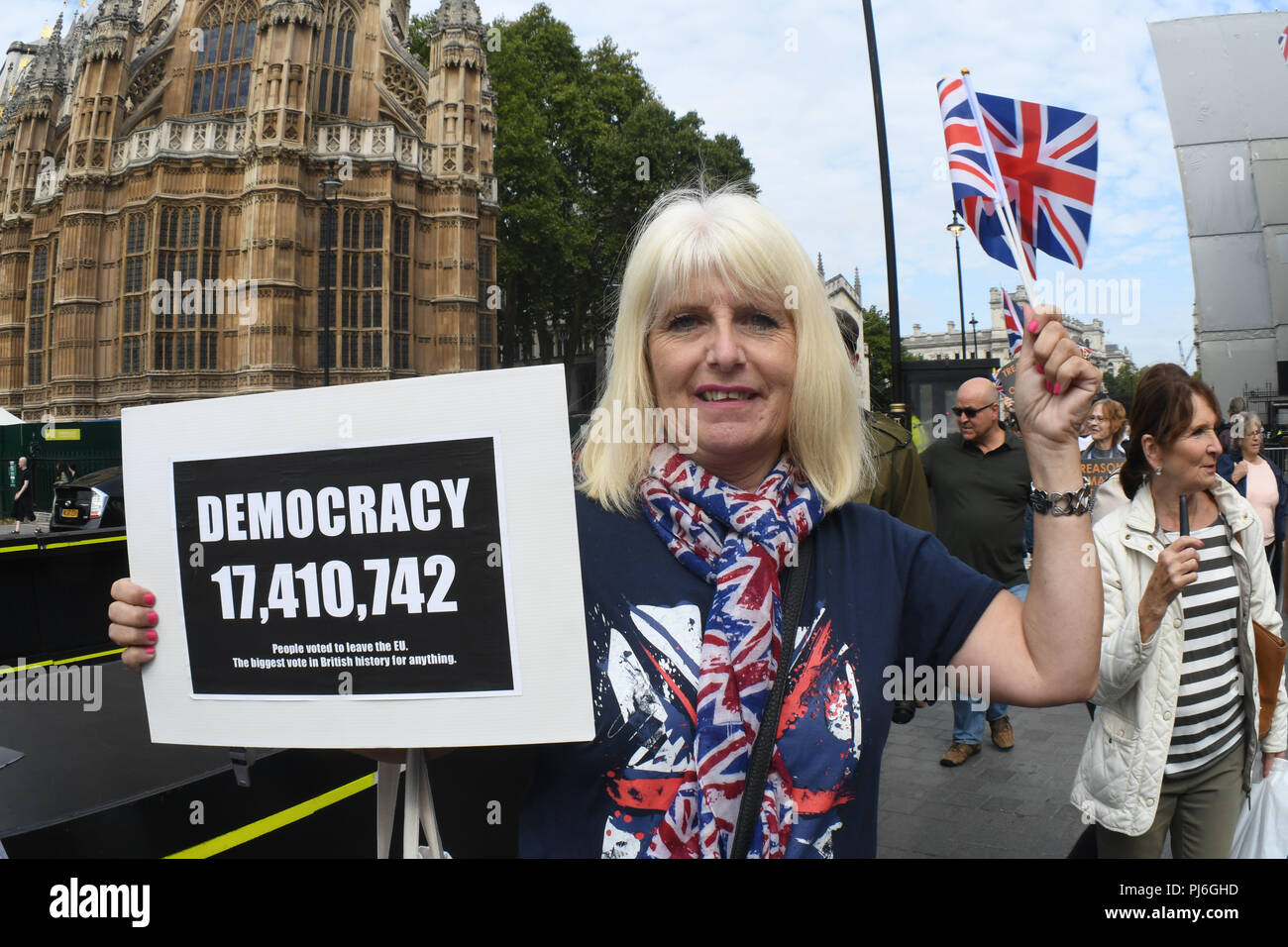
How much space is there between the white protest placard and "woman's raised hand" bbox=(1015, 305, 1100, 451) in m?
0.84

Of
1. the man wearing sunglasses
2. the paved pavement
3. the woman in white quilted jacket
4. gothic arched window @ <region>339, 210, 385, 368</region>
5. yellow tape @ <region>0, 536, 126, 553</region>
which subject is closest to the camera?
the woman in white quilted jacket

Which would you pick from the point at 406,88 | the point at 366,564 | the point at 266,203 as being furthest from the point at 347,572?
the point at 406,88

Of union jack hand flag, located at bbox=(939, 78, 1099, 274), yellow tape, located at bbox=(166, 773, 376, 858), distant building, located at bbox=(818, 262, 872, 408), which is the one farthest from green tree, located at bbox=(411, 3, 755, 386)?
yellow tape, located at bbox=(166, 773, 376, 858)

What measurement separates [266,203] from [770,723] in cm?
3972

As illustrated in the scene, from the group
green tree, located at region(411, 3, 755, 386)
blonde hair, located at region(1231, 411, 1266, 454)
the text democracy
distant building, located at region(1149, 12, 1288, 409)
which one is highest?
green tree, located at region(411, 3, 755, 386)

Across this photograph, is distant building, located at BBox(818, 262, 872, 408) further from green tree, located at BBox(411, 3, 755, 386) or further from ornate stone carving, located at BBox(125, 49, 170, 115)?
ornate stone carving, located at BBox(125, 49, 170, 115)

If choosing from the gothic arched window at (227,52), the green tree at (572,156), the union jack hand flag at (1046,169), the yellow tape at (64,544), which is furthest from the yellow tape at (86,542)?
the gothic arched window at (227,52)

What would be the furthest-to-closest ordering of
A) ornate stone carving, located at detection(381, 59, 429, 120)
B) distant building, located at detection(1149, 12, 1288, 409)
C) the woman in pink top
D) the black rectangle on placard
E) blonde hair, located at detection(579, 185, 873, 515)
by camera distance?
1. ornate stone carving, located at detection(381, 59, 429, 120)
2. distant building, located at detection(1149, 12, 1288, 409)
3. the woman in pink top
4. blonde hair, located at detection(579, 185, 873, 515)
5. the black rectangle on placard

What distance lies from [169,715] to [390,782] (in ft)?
1.47

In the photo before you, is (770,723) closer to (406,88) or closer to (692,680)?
(692,680)

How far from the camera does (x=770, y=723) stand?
1.42 meters

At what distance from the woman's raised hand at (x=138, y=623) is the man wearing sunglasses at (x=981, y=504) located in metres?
4.80

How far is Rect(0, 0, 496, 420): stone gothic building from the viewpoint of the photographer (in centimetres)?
3566
